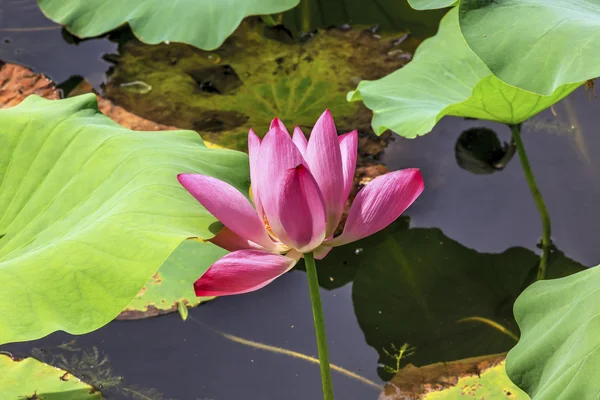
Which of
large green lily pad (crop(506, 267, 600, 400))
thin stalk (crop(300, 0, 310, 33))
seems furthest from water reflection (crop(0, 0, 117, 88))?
large green lily pad (crop(506, 267, 600, 400))

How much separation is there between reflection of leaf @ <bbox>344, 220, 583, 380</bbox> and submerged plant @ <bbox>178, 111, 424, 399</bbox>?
0.56m

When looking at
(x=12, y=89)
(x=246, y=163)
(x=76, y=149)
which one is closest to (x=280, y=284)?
(x=246, y=163)

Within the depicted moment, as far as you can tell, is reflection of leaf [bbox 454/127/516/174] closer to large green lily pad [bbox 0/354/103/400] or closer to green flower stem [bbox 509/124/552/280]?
green flower stem [bbox 509/124/552/280]

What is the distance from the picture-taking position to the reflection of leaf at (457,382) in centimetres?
138

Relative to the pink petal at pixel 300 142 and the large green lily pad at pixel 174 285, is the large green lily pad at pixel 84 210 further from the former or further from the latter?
the large green lily pad at pixel 174 285

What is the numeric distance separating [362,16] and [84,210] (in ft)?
5.47

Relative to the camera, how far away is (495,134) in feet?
6.83

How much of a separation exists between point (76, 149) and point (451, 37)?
3.31ft

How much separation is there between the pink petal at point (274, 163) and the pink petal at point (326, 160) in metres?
0.03

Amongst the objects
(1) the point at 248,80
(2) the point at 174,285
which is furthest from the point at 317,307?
(1) the point at 248,80

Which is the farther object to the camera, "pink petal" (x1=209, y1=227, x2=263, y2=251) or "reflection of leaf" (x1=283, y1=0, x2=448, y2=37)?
"reflection of leaf" (x1=283, y1=0, x2=448, y2=37)

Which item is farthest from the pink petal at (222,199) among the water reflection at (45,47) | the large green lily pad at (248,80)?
the water reflection at (45,47)

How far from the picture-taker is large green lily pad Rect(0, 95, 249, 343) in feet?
3.14

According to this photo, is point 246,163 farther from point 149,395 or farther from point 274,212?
point 149,395
